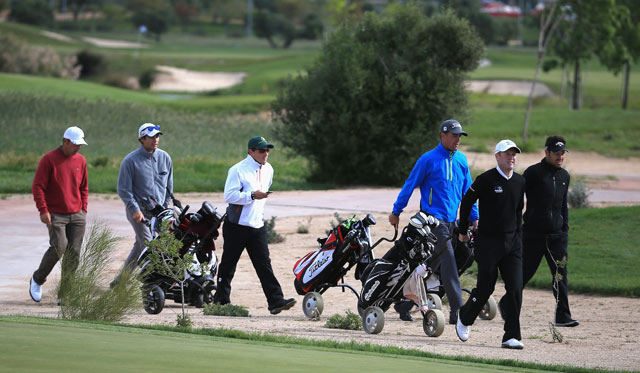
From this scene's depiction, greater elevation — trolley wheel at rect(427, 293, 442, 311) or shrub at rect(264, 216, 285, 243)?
trolley wheel at rect(427, 293, 442, 311)

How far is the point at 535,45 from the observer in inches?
5059

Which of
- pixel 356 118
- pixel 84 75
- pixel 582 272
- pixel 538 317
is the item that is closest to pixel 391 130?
pixel 356 118

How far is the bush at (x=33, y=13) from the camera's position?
142 meters

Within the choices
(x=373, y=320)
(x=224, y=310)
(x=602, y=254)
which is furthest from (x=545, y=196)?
(x=602, y=254)

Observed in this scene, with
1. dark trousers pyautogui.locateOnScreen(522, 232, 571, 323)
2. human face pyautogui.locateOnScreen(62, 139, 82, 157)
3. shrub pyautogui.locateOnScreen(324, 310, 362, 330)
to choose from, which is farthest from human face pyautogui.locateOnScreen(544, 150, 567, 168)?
human face pyautogui.locateOnScreen(62, 139, 82, 157)

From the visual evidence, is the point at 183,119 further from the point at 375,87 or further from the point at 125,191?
the point at 125,191

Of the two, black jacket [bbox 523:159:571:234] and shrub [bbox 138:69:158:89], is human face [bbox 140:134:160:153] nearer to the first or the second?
black jacket [bbox 523:159:571:234]

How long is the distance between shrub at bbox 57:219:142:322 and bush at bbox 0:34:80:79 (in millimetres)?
66779

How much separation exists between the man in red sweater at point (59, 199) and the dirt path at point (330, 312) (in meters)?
0.55

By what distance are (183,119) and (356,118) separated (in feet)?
60.1

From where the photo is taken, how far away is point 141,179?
41.3 feet

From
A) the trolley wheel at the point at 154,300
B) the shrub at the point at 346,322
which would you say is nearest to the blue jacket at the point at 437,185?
the shrub at the point at 346,322

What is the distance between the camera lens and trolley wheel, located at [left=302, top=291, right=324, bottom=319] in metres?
11.8

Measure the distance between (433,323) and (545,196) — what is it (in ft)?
6.50
